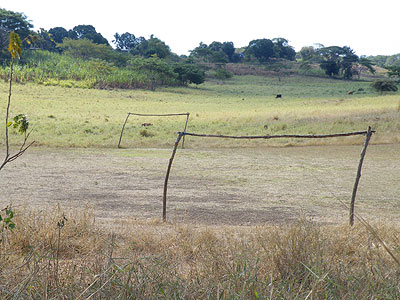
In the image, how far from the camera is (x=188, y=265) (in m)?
5.52

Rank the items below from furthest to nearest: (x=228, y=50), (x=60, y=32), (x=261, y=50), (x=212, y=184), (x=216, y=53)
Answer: (x=228, y=50) < (x=60, y=32) < (x=261, y=50) < (x=216, y=53) < (x=212, y=184)

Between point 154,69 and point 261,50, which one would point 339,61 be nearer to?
point 261,50

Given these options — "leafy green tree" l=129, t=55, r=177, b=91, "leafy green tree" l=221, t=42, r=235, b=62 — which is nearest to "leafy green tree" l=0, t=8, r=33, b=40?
"leafy green tree" l=129, t=55, r=177, b=91

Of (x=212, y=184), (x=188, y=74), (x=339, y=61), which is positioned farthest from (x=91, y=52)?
(x=212, y=184)

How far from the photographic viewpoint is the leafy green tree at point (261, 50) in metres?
110

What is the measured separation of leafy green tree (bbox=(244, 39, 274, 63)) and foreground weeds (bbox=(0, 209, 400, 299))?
106250 mm

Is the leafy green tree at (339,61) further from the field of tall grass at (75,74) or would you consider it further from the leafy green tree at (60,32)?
the leafy green tree at (60,32)

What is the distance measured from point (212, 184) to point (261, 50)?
100888mm

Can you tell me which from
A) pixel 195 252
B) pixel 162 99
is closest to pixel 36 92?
pixel 162 99

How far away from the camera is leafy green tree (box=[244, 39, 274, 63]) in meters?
110

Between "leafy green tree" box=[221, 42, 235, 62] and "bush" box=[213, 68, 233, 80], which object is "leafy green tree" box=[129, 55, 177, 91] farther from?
"leafy green tree" box=[221, 42, 235, 62]

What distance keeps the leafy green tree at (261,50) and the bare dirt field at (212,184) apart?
91238 millimetres

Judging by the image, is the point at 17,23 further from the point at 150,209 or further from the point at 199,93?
the point at 150,209

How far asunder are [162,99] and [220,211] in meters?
43.9
